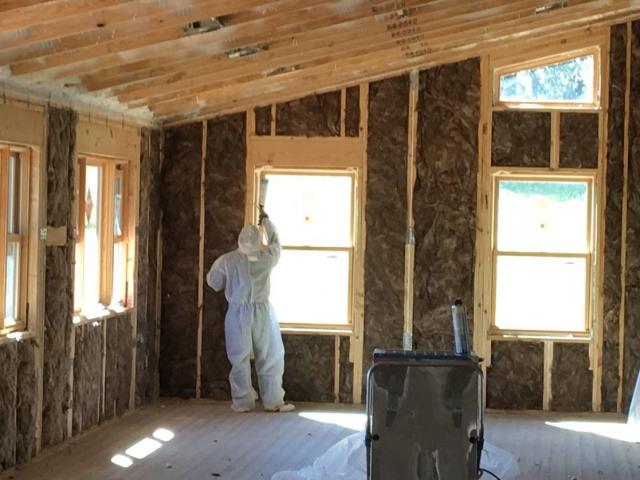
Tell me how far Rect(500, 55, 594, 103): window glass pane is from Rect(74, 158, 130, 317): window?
11.2 ft

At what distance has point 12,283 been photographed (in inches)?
259

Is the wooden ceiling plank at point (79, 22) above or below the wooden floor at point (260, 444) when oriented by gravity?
above

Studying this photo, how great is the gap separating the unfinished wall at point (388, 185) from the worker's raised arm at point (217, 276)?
1.26 meters

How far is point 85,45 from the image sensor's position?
561cm

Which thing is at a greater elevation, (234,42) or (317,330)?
(234,42)

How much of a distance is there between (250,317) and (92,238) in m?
1.55

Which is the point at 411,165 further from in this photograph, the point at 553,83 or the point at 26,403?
the point at 26,403

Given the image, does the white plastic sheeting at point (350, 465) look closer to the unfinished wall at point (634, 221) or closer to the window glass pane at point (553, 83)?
the unfinished wall at point (634, 221)

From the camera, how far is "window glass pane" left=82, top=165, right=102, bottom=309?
7703 mm

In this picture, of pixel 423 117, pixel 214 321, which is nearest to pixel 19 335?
pixel 214 321

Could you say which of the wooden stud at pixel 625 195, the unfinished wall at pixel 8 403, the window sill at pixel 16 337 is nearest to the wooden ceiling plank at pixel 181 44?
the window sill at pixel 16 337

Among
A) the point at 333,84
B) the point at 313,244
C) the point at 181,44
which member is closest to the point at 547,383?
the point at 313,244

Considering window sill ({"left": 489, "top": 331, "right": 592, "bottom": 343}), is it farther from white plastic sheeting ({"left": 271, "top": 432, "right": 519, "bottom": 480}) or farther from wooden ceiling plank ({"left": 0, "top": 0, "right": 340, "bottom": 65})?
wooden ceiling plank ({"left": 0, "top": 0, "right": 340, "bottom": 65})

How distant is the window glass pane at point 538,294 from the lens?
891 centimetres
